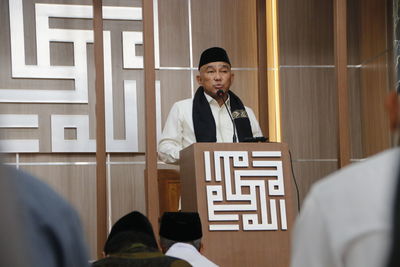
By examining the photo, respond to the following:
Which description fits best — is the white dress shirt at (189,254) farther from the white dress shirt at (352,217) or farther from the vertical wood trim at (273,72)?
the vertical wood trim at (273,72)

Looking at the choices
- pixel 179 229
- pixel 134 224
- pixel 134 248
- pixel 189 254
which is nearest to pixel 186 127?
pixel 179 229

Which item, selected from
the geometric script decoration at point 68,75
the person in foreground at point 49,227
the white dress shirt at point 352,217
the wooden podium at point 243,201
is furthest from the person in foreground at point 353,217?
the geometric script decoration at point 68,75

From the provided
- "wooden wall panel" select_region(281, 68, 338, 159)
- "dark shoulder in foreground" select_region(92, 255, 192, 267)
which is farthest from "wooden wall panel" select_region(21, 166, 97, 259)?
"dark shoulder in foreground" select_region(92, 255, 192, 267)

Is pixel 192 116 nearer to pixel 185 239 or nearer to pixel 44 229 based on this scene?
pixel 185 239

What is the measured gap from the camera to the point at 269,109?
22.7 feet

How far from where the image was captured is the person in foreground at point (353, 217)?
786 mm

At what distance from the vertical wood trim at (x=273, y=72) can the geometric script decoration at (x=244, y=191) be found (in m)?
2.34

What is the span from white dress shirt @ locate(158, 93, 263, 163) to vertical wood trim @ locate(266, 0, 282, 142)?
919mm

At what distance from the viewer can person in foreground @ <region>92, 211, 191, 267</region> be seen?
94.3 inches

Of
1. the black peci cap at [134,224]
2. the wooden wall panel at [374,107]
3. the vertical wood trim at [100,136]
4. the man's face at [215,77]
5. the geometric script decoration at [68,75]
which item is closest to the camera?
the black peci cap at [134,224]

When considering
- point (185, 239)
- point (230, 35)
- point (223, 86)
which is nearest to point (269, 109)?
point (230, 35)

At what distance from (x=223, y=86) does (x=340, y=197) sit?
503 cm

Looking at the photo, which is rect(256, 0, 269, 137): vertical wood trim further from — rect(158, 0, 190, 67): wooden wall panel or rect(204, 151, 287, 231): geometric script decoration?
rect(204, 151, 287, 231): geometric script decoration

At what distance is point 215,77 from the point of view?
19.2 feet
